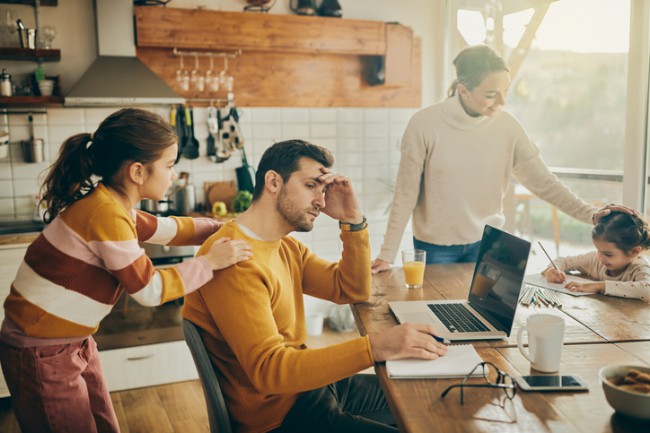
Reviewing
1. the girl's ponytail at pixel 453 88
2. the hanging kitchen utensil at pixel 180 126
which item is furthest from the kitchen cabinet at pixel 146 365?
the girl's ponytail at pixel 453 88

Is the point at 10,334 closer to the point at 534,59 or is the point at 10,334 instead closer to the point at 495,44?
the point at 495,44

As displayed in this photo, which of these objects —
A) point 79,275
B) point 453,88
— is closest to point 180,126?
point 453,88

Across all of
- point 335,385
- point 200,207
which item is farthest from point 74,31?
point 335,385

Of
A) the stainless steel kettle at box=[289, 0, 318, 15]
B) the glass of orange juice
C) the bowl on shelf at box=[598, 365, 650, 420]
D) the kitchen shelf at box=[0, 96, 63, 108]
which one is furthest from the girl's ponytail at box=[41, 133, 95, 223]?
the stainless steel kettle at box=[289, 0, 318, 15]

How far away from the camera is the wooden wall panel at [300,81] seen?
3752 mm

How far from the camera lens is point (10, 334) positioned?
1577 mm

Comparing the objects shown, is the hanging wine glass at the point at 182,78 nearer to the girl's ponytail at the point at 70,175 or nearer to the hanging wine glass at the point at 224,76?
the hanging wine glass at the point at 224,76

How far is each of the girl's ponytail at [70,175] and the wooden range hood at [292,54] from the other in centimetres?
205

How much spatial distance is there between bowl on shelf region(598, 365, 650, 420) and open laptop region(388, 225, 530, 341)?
0.36 meters

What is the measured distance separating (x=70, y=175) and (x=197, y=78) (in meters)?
2.26

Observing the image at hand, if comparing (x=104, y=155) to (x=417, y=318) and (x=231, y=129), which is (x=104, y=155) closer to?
(x=417, y=318)

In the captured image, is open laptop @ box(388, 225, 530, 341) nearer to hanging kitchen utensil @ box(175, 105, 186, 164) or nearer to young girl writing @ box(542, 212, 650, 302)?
young girl writing @ box(542, 212, 650, 302)

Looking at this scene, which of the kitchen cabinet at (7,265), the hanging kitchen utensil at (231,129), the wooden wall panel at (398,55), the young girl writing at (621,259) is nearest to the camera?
the young girl writing at (621,259)

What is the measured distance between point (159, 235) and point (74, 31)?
2214mm
